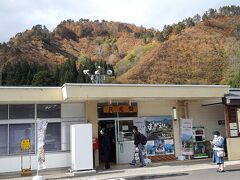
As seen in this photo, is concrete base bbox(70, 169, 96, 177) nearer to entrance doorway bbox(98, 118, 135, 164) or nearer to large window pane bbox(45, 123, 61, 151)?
large window pane bbox(45, 123, 61, 151)

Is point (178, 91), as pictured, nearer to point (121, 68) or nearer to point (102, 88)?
point (102, 88)

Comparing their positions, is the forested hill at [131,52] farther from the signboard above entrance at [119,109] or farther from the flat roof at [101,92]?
the signboard above entrance at [119,109]

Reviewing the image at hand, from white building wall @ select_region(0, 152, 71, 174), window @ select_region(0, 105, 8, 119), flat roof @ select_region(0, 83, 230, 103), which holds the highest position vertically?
flat roof @ select_region(0, 83, 230, 103)

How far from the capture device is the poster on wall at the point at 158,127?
17.3m

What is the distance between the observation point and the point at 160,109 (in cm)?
1762

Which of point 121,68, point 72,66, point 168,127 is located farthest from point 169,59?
point 168,127

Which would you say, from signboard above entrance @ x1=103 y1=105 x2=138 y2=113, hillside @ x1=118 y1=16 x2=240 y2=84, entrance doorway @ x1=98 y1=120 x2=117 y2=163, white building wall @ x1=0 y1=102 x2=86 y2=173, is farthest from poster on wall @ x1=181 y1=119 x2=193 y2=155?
hillside @ x1=118 y1=16 x2=240 y2=84

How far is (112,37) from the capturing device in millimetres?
91188

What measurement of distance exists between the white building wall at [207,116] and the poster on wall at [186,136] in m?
0.71

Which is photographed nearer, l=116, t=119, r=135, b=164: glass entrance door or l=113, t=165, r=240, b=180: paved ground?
l=113, t=165, r=240, b=180: paved ground

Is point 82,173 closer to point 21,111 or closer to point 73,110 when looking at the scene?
point 73,110

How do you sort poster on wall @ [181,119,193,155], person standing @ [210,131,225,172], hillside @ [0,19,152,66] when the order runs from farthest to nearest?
hillside @ [0,19,152,66] → poster on wall @ [181,119,193,155] → person standing @ [210,131,225,172]

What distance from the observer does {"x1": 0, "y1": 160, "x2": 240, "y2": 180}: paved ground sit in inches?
481

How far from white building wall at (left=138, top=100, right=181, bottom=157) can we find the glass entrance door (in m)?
0.86
